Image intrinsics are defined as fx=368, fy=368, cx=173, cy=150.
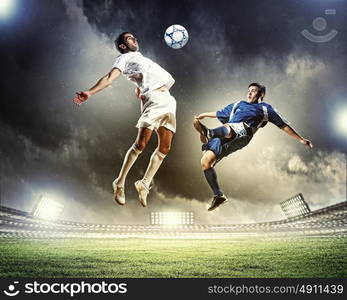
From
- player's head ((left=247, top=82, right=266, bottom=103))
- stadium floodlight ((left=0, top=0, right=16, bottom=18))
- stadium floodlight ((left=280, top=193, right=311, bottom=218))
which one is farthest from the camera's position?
stadium floodlight ((left=280, top=193, right=311, bottom=218))

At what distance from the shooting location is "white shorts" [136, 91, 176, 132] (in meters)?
6.51

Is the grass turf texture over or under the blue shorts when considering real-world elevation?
under

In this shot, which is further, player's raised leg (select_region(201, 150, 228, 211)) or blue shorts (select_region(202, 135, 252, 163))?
blue shorts (select_region(202, 135, 252, 163))

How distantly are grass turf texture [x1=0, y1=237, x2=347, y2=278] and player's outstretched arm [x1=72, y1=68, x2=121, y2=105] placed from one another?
250 cm

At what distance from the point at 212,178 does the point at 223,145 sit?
739 millimetres

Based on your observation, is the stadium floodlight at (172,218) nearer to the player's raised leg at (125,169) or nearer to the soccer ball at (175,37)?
the soccer ball at (175,37)

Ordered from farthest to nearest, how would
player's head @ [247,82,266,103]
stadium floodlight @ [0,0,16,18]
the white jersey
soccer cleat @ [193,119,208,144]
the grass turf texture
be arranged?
stadium floodlight @ [0,0,16,18] → player's head @ [247,82,266,103] → soccer cleat @ [193,119,208,144] → the white jersey → the grass turf texture

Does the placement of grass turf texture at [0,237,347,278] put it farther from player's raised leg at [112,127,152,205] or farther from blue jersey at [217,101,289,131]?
blue jersey at [217,101,289,131]

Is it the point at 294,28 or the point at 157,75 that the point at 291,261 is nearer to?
the point at 157,75

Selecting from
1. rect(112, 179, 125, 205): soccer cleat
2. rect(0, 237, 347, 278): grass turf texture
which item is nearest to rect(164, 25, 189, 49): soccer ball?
rect(112, 179, 125, 205): soccer cleat

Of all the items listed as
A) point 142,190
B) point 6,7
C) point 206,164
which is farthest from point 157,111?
point 6,7

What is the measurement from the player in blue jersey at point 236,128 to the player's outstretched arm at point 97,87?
179 cm

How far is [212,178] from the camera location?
21.8ft

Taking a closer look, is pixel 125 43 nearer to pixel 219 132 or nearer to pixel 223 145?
pixel 219 132
